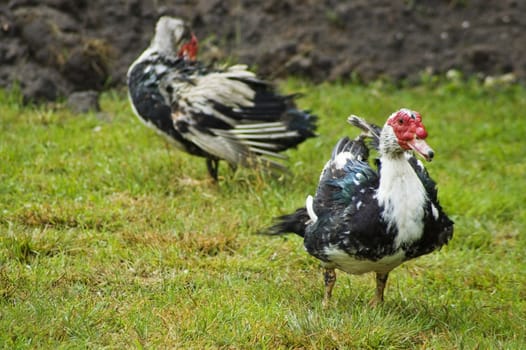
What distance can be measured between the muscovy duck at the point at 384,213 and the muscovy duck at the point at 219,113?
2.18 meters

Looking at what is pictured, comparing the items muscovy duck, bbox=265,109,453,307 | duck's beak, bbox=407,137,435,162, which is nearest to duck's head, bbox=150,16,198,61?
muscovy duck, bbox=265,109,453,307

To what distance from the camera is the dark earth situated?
384 inches

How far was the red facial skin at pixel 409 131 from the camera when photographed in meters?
4.45

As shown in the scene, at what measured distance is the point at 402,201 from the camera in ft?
14.6

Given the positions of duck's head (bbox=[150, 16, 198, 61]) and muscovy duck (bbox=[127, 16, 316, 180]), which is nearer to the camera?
muscovy duck (bbox=[127, 16, 316, 180])

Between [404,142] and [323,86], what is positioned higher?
[404,142]

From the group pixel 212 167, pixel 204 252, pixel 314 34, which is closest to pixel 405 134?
pixel 204 252

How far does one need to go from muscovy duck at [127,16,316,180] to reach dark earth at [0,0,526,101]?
2435 mm

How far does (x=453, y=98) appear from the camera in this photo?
32.9 ft

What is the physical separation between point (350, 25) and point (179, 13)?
2.08 metres

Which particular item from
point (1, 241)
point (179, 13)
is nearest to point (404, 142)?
point (1, 241)

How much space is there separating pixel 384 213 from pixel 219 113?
2.85 m

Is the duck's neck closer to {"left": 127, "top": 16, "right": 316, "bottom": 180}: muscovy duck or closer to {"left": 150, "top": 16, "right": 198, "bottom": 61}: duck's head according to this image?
{"left": 127, "top": 16, "right": 316, "bottom": 180}: muscovy duck

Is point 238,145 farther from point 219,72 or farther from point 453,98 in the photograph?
point 453,98
